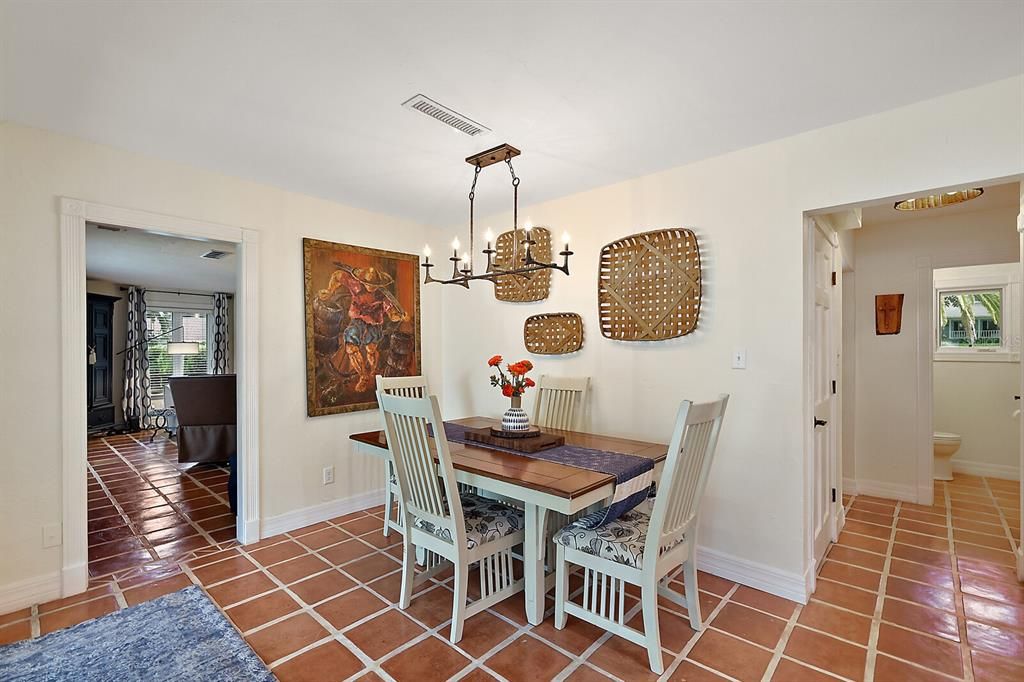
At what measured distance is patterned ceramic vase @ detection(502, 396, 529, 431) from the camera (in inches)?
109

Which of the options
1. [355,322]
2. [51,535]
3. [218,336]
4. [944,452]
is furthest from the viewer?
[218,336]

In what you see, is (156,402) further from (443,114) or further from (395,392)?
(443,114)

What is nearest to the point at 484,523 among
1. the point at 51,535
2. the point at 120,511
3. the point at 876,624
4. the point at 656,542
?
the point at 656,542

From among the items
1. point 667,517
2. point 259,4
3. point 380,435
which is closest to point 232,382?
point 380,435

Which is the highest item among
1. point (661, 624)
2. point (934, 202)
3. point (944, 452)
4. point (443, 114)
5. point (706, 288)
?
point (443, 114)

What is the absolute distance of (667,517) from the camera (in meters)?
1.95

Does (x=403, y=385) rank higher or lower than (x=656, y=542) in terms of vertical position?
higher

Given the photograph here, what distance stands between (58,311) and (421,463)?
2063 millimetres

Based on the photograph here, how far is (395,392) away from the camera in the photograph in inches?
145

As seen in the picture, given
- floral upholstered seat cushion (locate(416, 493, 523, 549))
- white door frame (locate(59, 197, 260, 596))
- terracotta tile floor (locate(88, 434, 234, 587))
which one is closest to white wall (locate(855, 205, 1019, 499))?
floral upholstered seat cushion (locate(416, 493, 523, 549))

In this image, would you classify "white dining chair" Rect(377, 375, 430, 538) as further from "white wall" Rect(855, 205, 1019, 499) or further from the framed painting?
"white wall" Rect(855, 205, 1019, 499)

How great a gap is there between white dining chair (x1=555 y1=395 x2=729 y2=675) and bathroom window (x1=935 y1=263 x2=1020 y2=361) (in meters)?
4.50

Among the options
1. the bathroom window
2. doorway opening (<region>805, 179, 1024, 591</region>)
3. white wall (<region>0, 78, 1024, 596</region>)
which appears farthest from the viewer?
the bathroom window

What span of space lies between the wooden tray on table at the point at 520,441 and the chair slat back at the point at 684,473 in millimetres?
752
